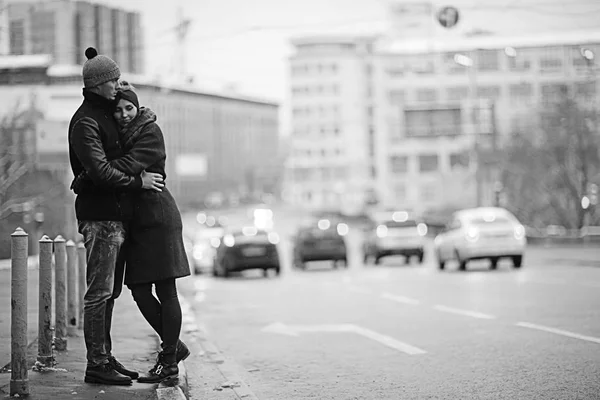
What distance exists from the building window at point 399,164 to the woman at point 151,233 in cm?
11337

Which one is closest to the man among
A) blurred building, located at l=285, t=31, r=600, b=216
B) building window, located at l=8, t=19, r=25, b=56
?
building window, located at l=8, t=19, r=25, b=56

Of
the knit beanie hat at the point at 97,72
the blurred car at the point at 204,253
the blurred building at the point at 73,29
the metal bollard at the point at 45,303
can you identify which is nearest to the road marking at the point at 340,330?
the metal bollard at the point at 45,303

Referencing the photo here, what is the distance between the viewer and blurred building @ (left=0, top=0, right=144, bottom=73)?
35562mm

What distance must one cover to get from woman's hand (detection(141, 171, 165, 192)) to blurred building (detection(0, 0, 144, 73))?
26676 millimetres

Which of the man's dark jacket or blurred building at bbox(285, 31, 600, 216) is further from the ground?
blurred building at bbox(285, 31, 600, 216)

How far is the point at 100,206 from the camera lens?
7953 millimetres

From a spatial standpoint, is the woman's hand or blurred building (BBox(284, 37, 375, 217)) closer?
the woman's hand

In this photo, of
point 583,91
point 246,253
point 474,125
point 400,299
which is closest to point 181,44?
point 246,253

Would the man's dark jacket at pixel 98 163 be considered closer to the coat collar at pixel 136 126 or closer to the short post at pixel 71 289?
the coat collar at pixel 136 126

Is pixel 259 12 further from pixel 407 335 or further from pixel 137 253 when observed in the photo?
pixel 137 253

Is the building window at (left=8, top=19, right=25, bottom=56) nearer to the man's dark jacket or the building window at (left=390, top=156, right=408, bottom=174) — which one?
the man's dark jacket

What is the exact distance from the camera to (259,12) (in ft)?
116

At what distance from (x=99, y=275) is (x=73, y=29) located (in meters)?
33.1

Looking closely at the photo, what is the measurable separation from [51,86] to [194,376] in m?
37.0
